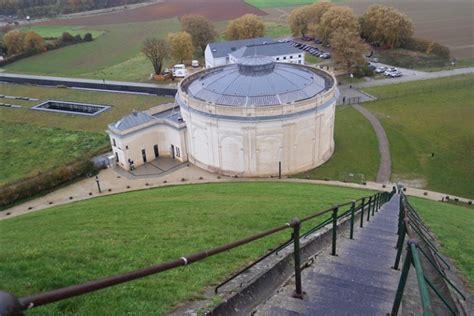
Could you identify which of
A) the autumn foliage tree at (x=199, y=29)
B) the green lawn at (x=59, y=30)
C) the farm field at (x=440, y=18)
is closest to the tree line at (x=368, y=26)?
the farm field at (x=440, y=18)

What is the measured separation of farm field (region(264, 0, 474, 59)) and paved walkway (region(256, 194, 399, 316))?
7301 centimetres

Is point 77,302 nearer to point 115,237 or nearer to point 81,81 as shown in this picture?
point 115,237

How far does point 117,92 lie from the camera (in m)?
57.7

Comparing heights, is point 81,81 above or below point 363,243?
below

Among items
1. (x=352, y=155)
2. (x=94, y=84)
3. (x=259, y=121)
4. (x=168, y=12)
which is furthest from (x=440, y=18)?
(x=259, y=121)

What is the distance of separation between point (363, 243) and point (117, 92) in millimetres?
53780

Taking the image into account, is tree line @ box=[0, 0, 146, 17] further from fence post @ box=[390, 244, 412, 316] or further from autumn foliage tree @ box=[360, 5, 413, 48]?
fence post @ box=[390, 244, 412, 316]

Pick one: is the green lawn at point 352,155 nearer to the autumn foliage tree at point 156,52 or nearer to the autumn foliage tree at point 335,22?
the autumn foliage tree at point 335,22

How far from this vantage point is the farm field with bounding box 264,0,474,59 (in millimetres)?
76062

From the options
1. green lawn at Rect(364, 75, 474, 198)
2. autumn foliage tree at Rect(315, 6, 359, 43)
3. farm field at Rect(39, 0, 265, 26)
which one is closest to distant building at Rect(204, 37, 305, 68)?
autumn foliage tree at Rect(315, 6, 359, 43)

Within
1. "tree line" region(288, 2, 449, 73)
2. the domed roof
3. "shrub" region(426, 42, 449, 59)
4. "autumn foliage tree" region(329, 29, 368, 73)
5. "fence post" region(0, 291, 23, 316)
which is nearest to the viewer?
"fence post" region(0, 291, 23, 316)

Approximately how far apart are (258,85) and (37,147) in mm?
24459

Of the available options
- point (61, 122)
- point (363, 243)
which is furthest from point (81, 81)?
point (363, 243)

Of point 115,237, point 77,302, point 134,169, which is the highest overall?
point 77,302
